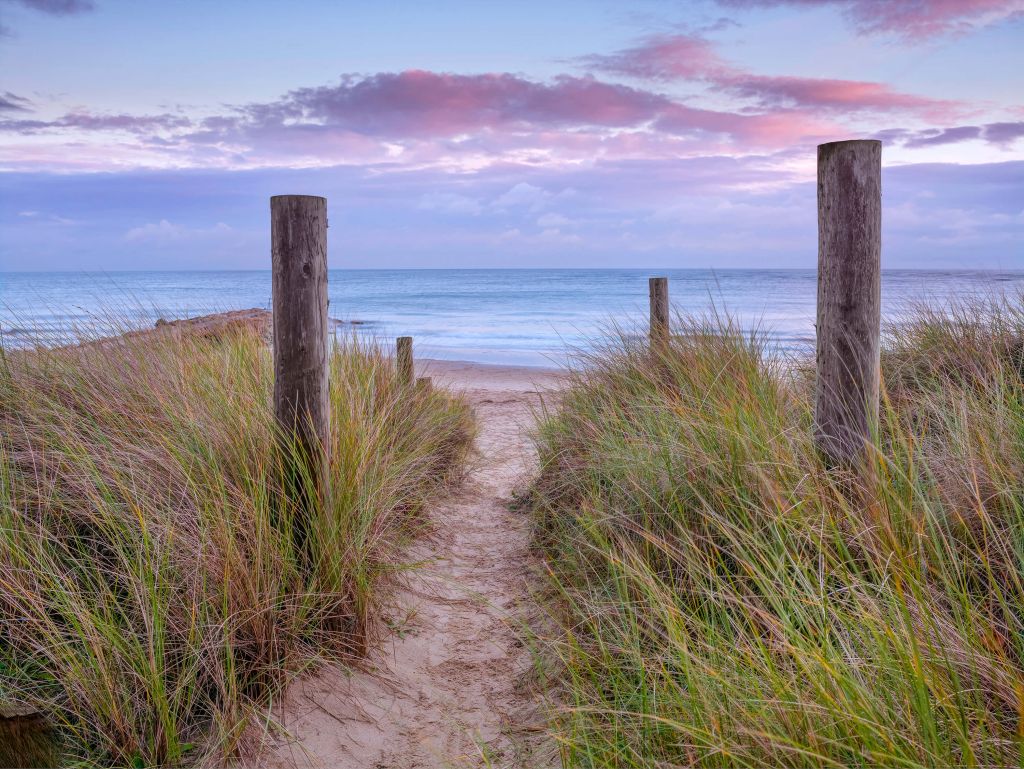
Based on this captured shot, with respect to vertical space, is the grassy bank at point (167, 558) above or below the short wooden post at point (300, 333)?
below

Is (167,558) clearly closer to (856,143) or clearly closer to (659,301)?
(856,143)

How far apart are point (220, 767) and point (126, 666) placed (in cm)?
51

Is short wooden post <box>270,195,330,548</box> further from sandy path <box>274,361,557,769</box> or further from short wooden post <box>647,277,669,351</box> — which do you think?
short wooden post <box>647,277,669,351</box>

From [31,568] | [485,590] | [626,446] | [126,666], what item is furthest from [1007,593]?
[31,568]

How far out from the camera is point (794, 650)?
2.00 meters

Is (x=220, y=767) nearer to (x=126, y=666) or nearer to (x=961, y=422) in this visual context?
(x=126, y=666)

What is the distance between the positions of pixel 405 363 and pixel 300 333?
3793 mm

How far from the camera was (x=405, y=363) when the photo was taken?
24.3ft

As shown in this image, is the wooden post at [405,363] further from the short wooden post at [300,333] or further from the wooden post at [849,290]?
the wooden post at [849,290]

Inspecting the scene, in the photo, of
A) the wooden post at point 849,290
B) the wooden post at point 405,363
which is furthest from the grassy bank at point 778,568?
the wooden post at point 405,363

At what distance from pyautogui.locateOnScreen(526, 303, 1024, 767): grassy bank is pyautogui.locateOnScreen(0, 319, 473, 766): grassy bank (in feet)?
3.89

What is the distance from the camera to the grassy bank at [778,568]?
1.91 m

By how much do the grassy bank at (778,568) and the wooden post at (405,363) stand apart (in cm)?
179

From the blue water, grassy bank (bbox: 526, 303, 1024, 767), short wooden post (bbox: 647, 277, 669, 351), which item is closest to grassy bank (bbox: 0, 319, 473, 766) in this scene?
grassy bank (bbox: 526, 303, 1024, 767)
